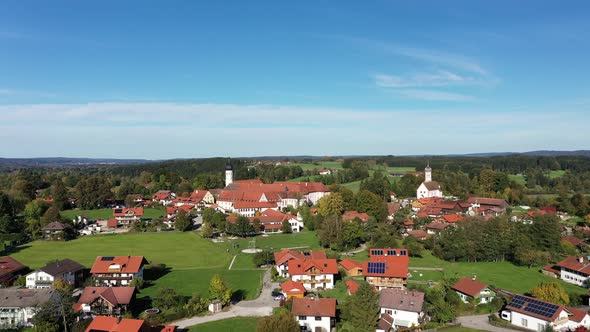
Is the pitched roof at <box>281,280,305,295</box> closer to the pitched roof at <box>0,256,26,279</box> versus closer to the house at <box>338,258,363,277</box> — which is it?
the house at <box>338,258,363,277</box>

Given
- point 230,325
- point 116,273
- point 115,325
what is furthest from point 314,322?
point 116,273

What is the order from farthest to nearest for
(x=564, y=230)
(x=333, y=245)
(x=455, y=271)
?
(x=564, y=230) < (x=333, y=245) < (x=455, y=271)

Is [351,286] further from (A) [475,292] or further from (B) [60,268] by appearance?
(B) [60,268]

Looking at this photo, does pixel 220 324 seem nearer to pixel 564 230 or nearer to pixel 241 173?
pixel 564 230

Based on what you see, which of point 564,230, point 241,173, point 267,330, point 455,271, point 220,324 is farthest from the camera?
point 241,173

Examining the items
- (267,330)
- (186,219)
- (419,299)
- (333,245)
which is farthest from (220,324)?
(186,219)

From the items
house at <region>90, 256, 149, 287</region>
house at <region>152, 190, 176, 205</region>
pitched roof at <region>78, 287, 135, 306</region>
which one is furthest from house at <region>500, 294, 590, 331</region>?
house at <region>152, 190, 176, 205</region>

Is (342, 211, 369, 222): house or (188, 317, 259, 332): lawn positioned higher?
(342, 211, 369, 222): house

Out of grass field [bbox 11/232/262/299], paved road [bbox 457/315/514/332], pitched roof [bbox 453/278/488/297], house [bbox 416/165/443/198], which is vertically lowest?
paved road [bbox 457/315/514/332]

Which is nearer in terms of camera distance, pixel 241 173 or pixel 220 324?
pixel 220 324
